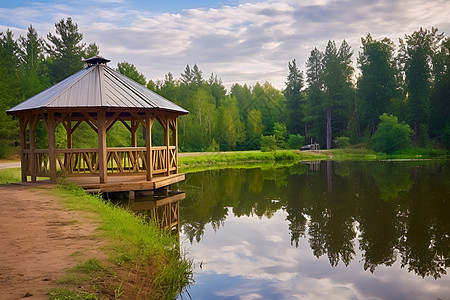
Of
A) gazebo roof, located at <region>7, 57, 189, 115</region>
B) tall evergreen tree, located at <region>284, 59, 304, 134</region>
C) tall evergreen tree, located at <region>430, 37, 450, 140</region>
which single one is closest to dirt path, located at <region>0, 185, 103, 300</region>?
gazebo roof, located at <region>7, 57, 189, 115</region>

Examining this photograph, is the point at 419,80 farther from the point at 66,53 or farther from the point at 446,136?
the point at 66,53

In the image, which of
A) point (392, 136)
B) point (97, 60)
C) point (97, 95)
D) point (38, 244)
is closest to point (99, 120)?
point (97, 95)

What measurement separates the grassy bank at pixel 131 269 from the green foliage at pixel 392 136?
133 ft

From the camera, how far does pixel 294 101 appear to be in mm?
59938

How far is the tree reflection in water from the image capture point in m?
7.95

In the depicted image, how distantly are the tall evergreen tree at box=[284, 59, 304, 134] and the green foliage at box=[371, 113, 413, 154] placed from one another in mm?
16309

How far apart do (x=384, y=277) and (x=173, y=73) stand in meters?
64.8

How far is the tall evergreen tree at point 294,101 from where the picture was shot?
59.8 meters

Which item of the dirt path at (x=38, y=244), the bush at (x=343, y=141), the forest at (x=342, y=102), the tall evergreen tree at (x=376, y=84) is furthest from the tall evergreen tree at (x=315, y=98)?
the dirt path at (x=38, y=244)

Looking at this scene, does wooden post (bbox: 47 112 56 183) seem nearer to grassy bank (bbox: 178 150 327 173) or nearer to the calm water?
the calm water

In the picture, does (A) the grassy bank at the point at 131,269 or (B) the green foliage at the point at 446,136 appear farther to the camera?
(B) the green foliage at the point at 446,136

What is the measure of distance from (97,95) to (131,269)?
28.3 feet

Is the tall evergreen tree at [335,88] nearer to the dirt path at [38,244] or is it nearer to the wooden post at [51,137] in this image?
the wooden post at [51,137]

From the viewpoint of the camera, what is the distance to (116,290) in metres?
4.57
